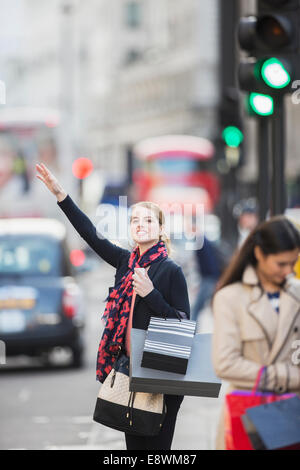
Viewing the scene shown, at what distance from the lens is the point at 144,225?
5.25 meters

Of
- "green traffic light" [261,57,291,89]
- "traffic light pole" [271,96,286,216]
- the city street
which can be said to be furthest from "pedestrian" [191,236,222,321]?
"green traffic light" [261,57,291,89]

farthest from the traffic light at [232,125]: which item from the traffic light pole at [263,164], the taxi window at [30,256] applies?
the traffic light pole at [263,164]

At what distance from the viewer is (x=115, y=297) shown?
5.25 metres

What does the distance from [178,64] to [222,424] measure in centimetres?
10838

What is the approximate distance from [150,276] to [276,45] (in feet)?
11.8

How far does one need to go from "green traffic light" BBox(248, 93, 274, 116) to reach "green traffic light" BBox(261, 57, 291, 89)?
0.41 meters

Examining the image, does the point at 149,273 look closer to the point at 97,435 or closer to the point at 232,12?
the point at 97,435

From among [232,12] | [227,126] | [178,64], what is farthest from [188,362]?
[178,64]

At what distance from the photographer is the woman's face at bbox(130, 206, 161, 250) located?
17.2ft

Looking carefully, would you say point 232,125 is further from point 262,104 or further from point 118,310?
point 118,310

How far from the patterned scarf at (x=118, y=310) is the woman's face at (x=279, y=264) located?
0.38 metres

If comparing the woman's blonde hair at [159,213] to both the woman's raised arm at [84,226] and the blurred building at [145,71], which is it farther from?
the blurred building at [145,71]

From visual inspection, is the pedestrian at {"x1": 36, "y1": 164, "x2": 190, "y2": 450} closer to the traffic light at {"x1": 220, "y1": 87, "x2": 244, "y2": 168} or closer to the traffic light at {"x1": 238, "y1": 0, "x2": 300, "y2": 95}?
the traffic light at {"x1": 238, "y1": 0, "x2": 300, "y2": 95}
